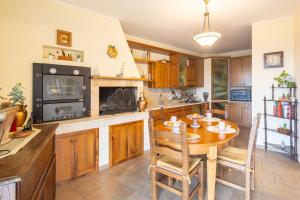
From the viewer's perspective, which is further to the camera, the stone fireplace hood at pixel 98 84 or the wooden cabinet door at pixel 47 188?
the stone fireplace hood at pixel 98 84

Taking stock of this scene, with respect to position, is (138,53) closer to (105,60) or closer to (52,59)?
(105,60)

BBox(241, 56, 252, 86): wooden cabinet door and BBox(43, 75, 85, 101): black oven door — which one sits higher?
BBox(241, 56, 252, 86): wooden cabinet door

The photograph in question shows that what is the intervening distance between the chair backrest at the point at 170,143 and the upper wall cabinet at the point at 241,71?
474cm

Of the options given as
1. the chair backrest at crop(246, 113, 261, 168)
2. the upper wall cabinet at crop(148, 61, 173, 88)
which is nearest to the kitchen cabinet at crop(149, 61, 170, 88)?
the upper wall cabinet at crop(148, 61, 173, 88)

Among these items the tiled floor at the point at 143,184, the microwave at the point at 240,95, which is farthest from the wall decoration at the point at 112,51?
the microwave at the point at 240,95

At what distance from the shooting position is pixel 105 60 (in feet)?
10.2

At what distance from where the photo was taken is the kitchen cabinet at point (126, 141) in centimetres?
294

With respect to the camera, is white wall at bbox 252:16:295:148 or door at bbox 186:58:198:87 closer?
white wall at bbox 252:16:295:148

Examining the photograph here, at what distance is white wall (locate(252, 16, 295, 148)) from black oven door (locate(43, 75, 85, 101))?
137 inches

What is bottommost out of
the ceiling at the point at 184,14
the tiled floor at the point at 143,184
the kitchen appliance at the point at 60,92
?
the tiled floor at the point at 143,184

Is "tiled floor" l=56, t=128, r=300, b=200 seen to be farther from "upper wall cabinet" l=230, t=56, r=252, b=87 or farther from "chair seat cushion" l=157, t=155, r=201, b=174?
"upper wall cabinet" l=230, t=56, r=252, b=87

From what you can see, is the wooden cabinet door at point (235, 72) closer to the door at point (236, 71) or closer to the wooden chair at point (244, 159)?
the door at point (236, 71)

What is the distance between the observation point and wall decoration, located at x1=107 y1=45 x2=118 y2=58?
3152mm

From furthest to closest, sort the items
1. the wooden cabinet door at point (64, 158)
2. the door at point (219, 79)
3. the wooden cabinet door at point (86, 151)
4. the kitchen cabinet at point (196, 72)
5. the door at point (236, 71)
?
the door at point (219, 79) < the kitchen cabinet at point (196, 72) < the door at point (236, 71) < the wooden cabinet door at point (86, 151) < the wooden cabinet door at point (64, 158)
